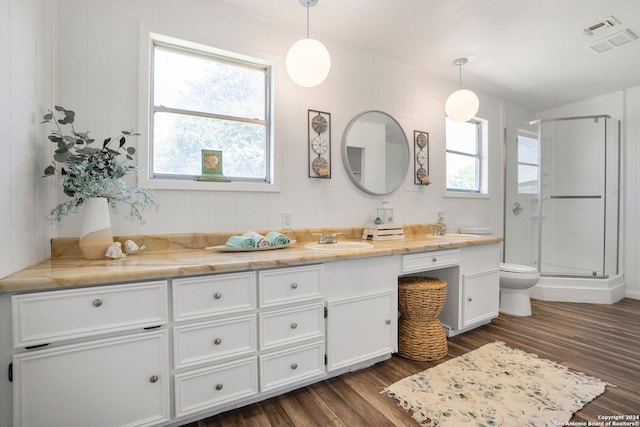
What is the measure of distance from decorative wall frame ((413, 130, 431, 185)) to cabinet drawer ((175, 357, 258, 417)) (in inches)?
86.7

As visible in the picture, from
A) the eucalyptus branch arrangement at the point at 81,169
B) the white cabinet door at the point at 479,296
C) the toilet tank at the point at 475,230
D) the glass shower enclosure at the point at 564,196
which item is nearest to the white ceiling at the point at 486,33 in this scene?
the glass shower enclosure at the point at 564,196

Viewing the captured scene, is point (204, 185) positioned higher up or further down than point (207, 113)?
further down

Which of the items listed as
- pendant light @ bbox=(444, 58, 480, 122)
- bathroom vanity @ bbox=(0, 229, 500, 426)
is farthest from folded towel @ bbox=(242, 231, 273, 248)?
pendant light @ bbox=(444, 58, 480, 122)

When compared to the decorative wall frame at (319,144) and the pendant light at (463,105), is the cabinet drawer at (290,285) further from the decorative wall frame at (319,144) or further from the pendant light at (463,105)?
the pendant light at (463,105)

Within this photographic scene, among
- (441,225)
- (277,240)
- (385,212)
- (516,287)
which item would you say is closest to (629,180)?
(516,287)

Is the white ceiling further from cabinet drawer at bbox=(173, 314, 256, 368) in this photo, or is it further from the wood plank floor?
the wood plank floor

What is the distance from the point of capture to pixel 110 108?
1693 mm

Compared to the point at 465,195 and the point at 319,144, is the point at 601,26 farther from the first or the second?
the point at 319,144

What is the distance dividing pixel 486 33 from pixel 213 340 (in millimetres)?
2775

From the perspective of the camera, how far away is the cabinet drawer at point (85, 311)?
3.49 ft

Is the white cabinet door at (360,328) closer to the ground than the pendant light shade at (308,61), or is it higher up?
closer to the ground

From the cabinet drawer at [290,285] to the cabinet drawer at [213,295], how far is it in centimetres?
6

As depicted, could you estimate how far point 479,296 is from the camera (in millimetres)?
2457

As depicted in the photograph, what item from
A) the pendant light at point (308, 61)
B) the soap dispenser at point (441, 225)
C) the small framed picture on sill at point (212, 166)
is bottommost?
the soap dispenser at point (441, 225)
